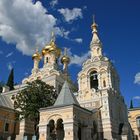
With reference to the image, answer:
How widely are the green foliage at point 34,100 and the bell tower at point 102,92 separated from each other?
6645 mm

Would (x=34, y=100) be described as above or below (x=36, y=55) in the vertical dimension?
below

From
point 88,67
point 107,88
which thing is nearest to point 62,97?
point 107,88

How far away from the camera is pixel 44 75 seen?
47.0m

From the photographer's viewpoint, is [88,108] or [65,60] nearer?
[88,108]

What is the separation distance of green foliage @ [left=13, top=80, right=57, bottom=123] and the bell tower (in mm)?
6645

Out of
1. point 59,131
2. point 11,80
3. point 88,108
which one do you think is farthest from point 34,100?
point 11,80

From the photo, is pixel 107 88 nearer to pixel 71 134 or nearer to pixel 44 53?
pixel 71 134

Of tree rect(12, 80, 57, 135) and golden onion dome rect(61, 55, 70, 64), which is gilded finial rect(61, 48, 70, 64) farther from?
tree rect(12, 80, 57, 135)

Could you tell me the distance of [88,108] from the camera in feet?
112

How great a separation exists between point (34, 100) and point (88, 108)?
7931 mm

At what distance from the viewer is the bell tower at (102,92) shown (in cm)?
3359

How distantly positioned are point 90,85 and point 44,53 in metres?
16.2

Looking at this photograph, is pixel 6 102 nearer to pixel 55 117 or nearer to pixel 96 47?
pixel 55 117

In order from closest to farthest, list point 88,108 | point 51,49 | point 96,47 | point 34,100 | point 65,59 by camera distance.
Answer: point 34,100 < point 88,108 < point 96,47 < point 51,49 < point 65,59
